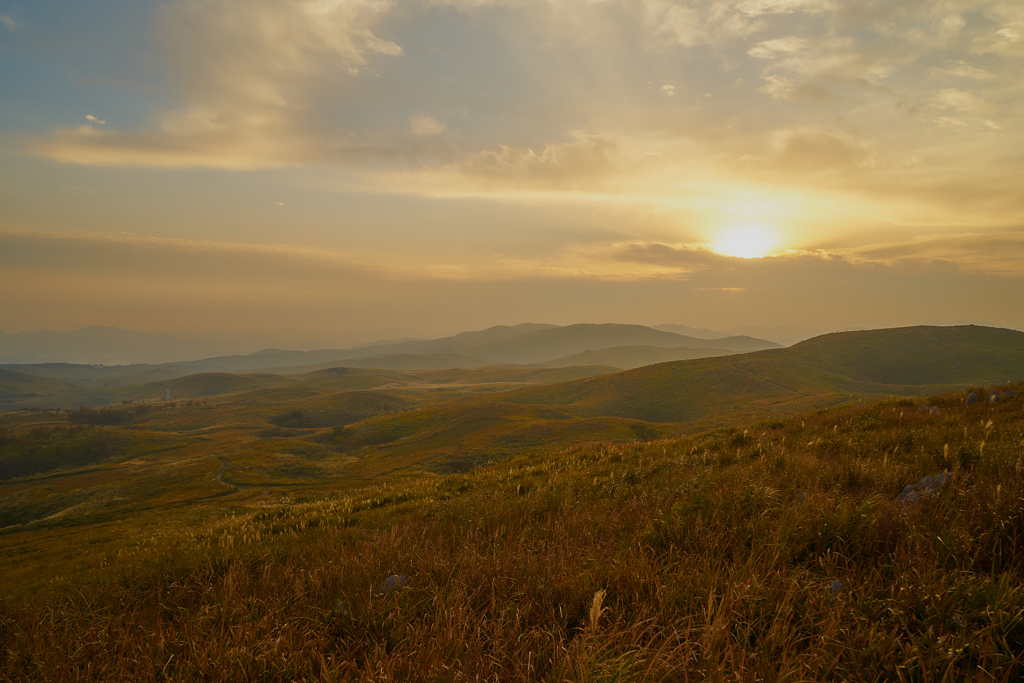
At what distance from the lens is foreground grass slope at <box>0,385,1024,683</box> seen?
Answer: 9.71 feet

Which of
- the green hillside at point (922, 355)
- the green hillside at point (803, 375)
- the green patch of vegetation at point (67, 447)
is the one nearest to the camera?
the green hillside at point (803, 375)

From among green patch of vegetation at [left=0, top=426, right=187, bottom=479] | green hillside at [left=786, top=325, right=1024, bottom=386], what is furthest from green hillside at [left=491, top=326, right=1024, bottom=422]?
green patch of vegetation at [left=0, top=426, right=187, bottom=479]

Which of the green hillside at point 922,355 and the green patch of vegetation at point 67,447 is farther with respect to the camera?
the green hillside at point 922,355

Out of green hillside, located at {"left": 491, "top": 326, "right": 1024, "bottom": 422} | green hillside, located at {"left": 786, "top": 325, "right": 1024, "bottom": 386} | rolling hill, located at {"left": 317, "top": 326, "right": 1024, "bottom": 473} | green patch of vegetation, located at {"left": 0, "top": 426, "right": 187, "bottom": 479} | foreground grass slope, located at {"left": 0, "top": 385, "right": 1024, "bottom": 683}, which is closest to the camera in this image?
foreground grass slope, located at {"left": 0, "top": 385, "right": 1024, "bottom": 683}

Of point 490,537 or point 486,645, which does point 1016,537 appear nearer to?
point 486,645

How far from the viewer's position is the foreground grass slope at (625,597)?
2.96 metres

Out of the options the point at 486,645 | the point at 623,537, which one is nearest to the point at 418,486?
the point at 623,537

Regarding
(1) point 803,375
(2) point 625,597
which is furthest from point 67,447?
(1) point 803,375

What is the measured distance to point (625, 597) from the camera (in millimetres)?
3980

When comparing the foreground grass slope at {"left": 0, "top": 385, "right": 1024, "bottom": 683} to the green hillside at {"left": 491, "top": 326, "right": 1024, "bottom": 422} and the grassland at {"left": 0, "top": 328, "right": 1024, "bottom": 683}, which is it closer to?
the grassland at {"left": 0, "top": 328, "right": 1024, "bottom": 683}

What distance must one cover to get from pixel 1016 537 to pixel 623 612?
3.69 m

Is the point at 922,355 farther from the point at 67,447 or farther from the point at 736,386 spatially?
the point at 67,447

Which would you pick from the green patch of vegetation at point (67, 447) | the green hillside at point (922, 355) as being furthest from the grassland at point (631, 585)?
the green patch of vegetation at point (67, 447)

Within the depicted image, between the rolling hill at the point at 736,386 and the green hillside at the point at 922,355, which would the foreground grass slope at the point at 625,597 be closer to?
the rolling hill at the point at 736,386
